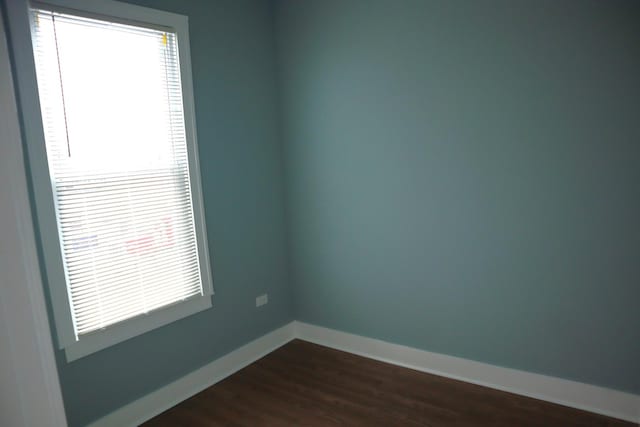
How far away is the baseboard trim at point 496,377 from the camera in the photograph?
2.40 meters

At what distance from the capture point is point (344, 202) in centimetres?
326

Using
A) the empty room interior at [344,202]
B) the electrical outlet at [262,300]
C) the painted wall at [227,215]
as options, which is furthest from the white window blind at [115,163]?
the electrical outlet at [262,300]

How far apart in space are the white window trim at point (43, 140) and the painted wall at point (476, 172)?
986 mm

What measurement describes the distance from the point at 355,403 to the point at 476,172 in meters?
1.73

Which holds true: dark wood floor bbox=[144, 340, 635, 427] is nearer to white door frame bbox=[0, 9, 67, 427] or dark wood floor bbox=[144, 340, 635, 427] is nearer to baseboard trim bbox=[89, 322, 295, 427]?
baseboard trim bbox=[89, 322, 295, 427]

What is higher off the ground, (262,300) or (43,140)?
(43,140)

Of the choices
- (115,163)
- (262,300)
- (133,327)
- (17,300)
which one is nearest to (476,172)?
(262,300)

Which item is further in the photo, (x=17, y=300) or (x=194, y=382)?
(x=194, y=382)

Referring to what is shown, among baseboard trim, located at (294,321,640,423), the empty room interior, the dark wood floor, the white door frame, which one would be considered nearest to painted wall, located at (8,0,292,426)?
the empty room interior

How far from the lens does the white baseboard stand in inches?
95.7

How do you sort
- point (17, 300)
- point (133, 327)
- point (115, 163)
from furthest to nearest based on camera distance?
point (133, 327), point (115, 163), point (17, 300)

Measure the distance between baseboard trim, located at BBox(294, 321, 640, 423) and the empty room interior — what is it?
14 mm

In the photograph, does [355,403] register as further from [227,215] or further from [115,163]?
[115,163]

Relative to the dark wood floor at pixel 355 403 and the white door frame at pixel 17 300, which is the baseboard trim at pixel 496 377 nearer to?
the dark wood floor at pixel 355 403
